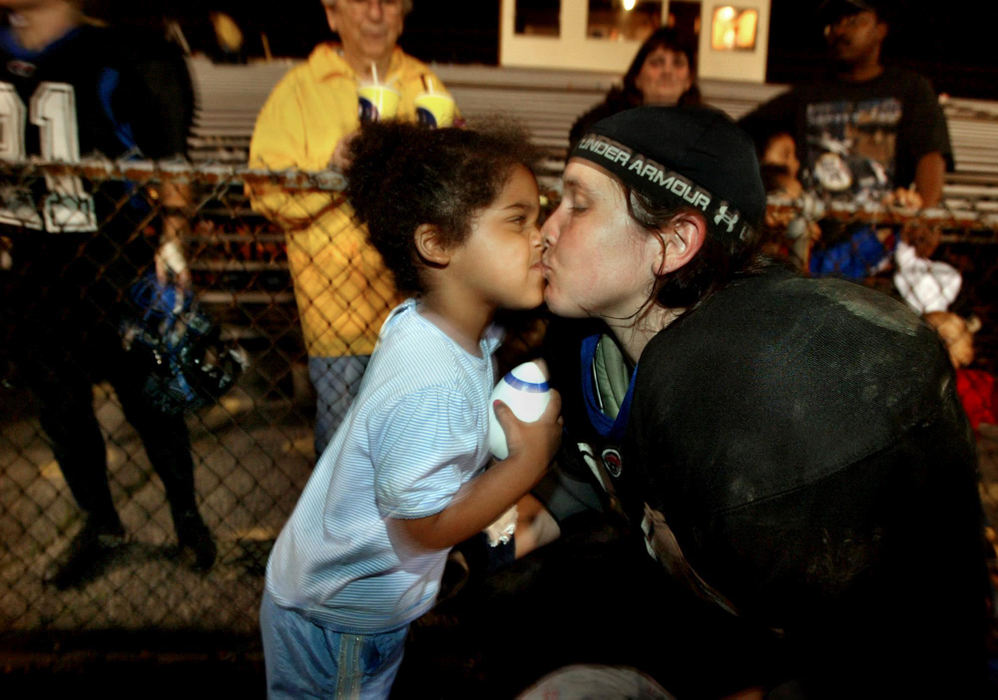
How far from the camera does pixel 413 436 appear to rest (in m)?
1.21

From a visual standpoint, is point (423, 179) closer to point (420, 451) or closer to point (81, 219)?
point (420, 451)

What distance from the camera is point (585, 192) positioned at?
56.1 inches

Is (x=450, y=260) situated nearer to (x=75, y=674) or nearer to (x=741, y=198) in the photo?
(x=741, y=198)

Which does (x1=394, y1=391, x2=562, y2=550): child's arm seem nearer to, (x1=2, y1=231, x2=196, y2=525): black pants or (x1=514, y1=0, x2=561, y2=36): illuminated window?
(x1=2, y1=231, x2=196, y2=525): black pants

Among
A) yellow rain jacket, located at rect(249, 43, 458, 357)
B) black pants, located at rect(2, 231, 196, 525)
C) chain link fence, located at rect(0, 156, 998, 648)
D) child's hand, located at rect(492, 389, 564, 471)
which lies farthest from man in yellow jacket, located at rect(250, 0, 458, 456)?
child's hand, located at rect(492, 389, 564, 471)

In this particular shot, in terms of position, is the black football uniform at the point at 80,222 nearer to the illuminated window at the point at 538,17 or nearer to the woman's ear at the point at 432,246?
the woman's ear at the point at 432,246

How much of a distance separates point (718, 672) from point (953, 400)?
1.19 meters

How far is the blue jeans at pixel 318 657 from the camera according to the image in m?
1.49

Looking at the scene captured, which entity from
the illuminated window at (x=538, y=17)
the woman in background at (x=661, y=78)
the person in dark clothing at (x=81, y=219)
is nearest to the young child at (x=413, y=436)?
the person in dark clothing at (x=81, y=219)

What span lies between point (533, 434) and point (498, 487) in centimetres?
15

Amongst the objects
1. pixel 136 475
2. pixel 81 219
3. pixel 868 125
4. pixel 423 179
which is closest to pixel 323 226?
pixel 423 179

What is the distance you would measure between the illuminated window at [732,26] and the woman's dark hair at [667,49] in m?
6.06

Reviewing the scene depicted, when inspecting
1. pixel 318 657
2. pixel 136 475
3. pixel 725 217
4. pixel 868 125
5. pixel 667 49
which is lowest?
pixel 136 475

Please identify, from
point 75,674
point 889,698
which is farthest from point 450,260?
point 75,674
